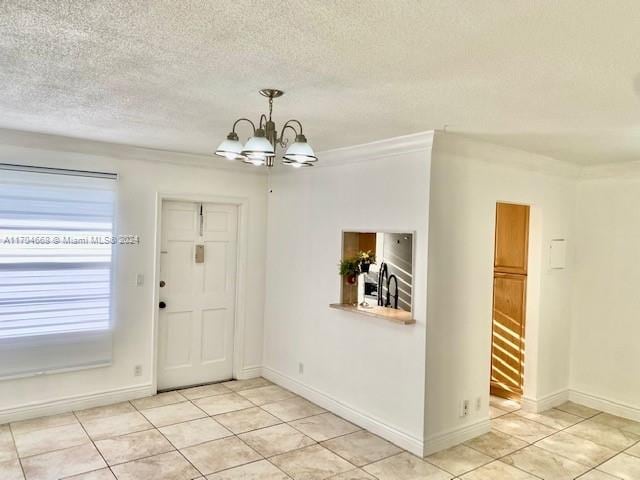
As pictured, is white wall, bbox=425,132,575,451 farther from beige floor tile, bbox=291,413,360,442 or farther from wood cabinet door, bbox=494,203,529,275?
beige floor tile, bbox=291,413,360,442

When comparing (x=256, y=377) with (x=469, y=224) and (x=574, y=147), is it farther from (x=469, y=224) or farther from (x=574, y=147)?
(x=574, y=147)

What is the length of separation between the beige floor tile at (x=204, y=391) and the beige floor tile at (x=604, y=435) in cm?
329

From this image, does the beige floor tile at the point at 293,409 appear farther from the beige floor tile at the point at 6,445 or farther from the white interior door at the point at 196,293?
the beige floor tile at the point at 6,445

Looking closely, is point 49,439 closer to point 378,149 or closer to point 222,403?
point 222,403

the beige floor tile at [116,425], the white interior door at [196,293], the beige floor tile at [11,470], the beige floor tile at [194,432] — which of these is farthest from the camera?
the white interior door at [196,293]

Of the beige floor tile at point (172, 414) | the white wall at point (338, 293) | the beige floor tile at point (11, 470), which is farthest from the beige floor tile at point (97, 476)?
the white wall at point (338, 293)

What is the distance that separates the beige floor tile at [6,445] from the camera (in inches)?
134

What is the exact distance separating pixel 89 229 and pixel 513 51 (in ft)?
12.4

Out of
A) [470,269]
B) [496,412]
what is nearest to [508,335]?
[496,412]

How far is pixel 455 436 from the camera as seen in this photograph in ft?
12.5

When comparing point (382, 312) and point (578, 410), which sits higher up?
point (382, 312)

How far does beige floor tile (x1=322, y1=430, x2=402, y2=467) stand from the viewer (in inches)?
139

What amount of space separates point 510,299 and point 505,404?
41.0 inches

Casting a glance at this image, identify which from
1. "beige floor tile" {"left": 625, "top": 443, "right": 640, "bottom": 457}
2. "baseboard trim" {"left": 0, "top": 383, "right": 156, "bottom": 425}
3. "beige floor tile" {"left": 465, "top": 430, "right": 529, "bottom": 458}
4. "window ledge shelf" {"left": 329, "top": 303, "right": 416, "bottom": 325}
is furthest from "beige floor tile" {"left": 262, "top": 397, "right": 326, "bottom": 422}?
"beige floor tile" {"left": 625, "top": 443, "right": 640, "bottom": 457}
